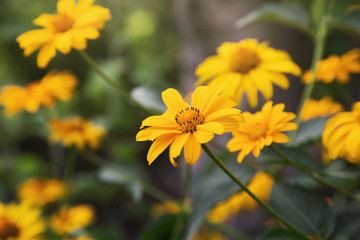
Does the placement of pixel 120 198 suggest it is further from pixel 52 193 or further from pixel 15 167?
pixel 52 193

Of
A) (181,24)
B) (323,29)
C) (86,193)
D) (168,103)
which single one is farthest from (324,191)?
(86,193)

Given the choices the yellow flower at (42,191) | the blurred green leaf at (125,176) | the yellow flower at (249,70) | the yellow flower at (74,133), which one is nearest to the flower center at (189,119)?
the yellow flower at (249,70)

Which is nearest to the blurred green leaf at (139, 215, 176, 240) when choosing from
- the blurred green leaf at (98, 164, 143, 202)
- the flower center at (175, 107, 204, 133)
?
the blurred green leaf at (98, 164, 143, 202)

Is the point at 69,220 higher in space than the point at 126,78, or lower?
lower

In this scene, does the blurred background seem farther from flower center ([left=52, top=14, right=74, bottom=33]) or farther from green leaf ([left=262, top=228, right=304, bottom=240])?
green leaf ([left=262, top=228, right=304, bottom=240])

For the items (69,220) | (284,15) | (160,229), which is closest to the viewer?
(284,15)

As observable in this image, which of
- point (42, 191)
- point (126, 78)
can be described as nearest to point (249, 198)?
point (42, 191)

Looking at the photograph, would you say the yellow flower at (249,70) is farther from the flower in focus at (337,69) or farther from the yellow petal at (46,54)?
the yellow petal at (46,54)

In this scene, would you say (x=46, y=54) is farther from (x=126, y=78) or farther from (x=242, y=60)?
(x=126, y=78)
